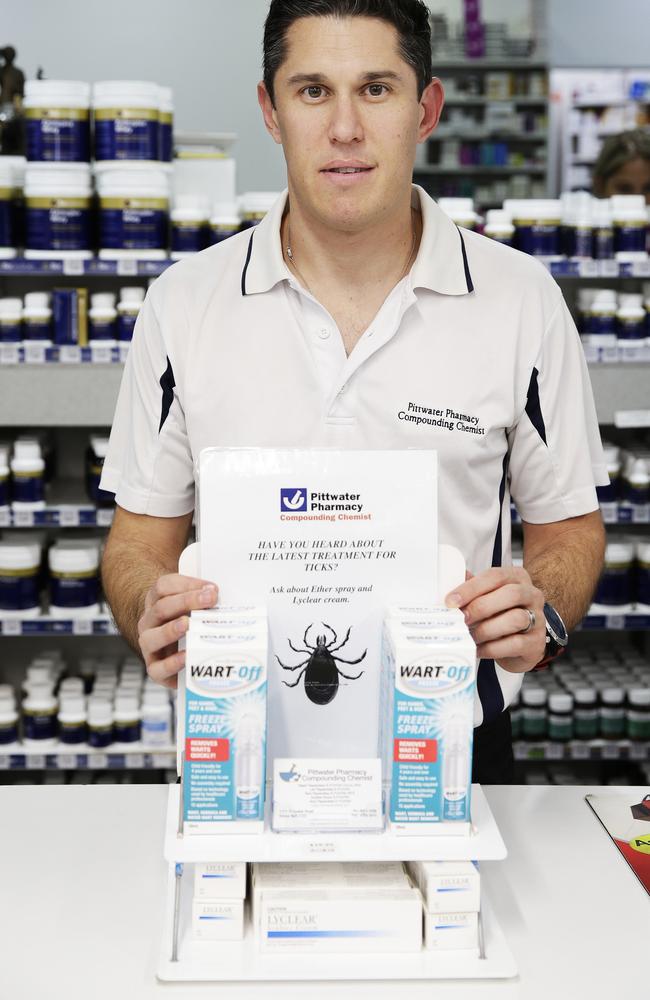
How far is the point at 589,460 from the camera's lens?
68.9 inches

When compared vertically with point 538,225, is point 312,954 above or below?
below

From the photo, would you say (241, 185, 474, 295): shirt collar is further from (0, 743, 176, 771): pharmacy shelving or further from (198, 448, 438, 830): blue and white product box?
(0, 743, 176, 771): pharmacy shelving

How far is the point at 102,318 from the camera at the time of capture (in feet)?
10.9

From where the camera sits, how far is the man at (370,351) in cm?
155

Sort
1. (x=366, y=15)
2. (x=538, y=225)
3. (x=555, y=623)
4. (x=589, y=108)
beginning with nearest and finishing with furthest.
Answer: (x=555, y=623)
(x=366, y=15)
(x=538, y=225)
(x=589, y=108)

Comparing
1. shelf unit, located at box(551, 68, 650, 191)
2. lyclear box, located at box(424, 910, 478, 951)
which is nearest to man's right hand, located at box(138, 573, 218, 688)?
lyclear box, located at box(424, 910, 478, 951)

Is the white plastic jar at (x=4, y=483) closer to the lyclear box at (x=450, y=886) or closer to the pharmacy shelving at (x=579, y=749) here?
the pharmacy shelving at (x=579, y=749)

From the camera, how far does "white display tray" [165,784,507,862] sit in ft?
3.74

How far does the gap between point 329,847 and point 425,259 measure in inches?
36.4

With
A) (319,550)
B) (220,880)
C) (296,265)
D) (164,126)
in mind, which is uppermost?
(164,126)

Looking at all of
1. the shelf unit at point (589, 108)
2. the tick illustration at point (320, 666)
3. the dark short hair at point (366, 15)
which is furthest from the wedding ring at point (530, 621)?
the shelf unit at point (589, 108)

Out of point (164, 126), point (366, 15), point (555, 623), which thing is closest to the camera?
point (555, 623)

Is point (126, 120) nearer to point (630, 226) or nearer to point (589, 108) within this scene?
point (630, 226)

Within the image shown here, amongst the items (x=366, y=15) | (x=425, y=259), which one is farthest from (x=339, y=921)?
(x=366, y=15)
